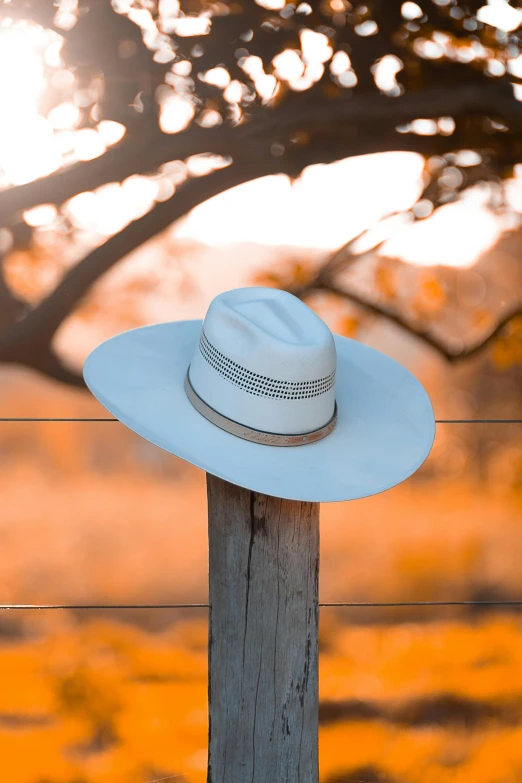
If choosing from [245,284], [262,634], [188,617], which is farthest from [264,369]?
[188,617]

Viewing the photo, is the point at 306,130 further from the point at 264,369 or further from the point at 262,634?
the point at 262,634

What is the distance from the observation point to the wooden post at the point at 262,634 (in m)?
0.86

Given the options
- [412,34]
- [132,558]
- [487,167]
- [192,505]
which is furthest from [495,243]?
[132,558]

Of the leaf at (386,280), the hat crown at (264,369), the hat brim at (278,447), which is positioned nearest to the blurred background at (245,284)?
the leaf at (386,280)

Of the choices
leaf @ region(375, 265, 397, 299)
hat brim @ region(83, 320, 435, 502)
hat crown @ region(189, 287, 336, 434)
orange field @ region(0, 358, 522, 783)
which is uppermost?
hat crown @ region(189, 287, 336, 434)

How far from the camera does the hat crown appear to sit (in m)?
0.79

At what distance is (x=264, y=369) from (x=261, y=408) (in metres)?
0.04

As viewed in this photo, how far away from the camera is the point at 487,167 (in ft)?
5.67

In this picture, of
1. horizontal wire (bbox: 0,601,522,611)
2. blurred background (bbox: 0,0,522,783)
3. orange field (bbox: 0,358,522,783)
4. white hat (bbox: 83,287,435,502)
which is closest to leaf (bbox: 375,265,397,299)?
blurred background (bbox: 0,0,522,783)

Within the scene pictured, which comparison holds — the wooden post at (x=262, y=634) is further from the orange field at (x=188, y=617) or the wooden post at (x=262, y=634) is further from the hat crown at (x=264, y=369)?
the orange field at (x=188, y=617)

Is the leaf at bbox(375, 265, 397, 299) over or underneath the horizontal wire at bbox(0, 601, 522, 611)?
over

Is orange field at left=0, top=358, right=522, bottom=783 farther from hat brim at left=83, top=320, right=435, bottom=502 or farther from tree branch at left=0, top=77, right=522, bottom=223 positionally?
hat brim at left=83, top=320, right=435, bottom=502

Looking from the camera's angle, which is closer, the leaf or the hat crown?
the hat crown

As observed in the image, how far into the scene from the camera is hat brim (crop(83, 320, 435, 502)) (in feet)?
2.54
